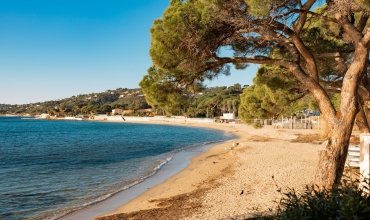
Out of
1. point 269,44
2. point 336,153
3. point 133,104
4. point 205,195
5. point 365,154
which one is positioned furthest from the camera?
point 133,104

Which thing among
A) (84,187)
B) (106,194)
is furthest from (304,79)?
(84,187)

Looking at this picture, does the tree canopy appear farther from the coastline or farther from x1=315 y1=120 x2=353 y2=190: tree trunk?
the coastline

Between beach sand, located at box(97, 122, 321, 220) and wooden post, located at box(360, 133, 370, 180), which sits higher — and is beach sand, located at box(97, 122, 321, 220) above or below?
below

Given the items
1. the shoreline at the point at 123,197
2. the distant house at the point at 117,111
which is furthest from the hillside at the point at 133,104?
the distant house at the point at 117,111

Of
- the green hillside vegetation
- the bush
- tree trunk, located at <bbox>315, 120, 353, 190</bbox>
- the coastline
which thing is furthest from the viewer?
the green hillside vegetation

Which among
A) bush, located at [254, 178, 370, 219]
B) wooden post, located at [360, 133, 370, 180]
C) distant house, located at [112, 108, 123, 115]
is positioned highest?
distant house, located at [112, 108, 123, 115]

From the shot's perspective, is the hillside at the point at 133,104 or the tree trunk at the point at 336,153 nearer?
the tree trunk at the point at 336,153

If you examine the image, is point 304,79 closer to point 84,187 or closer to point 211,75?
point 211,75

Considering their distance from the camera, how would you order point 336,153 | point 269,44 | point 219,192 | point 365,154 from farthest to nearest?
point 219,192 → point 269,44 → point 336,153 → point 365,154

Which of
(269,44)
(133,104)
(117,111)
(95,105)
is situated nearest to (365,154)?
(269,44)

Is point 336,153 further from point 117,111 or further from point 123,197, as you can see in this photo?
point 117,111

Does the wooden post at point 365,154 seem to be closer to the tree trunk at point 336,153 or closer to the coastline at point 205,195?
the tree trunk at point 336,153

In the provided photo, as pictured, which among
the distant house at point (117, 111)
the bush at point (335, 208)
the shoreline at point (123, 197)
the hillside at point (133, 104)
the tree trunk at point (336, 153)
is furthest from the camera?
the distant house at point (117, 111)

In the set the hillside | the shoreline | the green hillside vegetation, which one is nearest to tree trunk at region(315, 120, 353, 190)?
the hillside
